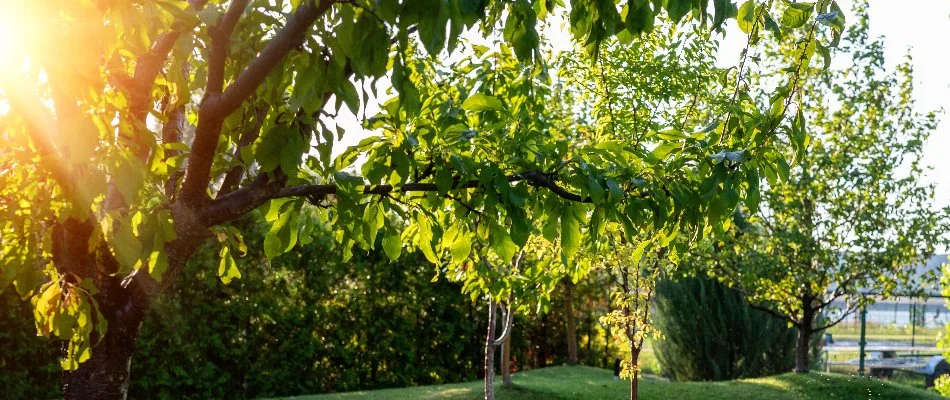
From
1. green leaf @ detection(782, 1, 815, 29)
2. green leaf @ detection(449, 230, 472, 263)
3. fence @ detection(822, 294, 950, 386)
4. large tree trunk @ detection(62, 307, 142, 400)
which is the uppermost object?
green leaf @ detection(782, 1, 815, 29)

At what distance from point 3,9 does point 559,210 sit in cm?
172

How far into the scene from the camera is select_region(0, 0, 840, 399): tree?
237cm

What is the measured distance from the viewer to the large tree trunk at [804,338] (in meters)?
12.6

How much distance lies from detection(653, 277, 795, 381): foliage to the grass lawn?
69.1 inches

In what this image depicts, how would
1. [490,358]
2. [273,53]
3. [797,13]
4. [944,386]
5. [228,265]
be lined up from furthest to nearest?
1. [944,386]
2. [490,358]
3. [228,265]
4. [797,13]
5. [273,53]

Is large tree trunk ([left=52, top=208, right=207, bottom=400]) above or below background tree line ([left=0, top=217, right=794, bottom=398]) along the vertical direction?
above

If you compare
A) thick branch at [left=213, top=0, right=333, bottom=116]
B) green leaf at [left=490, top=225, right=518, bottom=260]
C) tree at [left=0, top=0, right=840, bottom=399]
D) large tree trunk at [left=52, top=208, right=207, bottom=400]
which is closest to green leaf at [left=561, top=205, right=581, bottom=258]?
tree at [left=0, top=0, right=840, bottom=399]

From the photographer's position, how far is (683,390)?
11703mm

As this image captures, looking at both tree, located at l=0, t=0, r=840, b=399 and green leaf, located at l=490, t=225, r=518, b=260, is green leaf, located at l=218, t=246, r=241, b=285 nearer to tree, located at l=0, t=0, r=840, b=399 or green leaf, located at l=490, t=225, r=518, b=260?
tree, located at l=0, t=0, r=840, b=399

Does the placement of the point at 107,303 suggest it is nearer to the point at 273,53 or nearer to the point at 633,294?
the point at 273,53

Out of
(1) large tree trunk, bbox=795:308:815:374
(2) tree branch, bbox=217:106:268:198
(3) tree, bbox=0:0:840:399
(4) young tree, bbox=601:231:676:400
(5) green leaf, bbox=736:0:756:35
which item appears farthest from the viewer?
(1) large tree trunk, bbox=795:308:815:374

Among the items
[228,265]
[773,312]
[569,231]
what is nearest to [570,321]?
[773,312]

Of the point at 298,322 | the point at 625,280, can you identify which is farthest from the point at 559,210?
the point at 298,322

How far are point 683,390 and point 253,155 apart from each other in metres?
9.43
